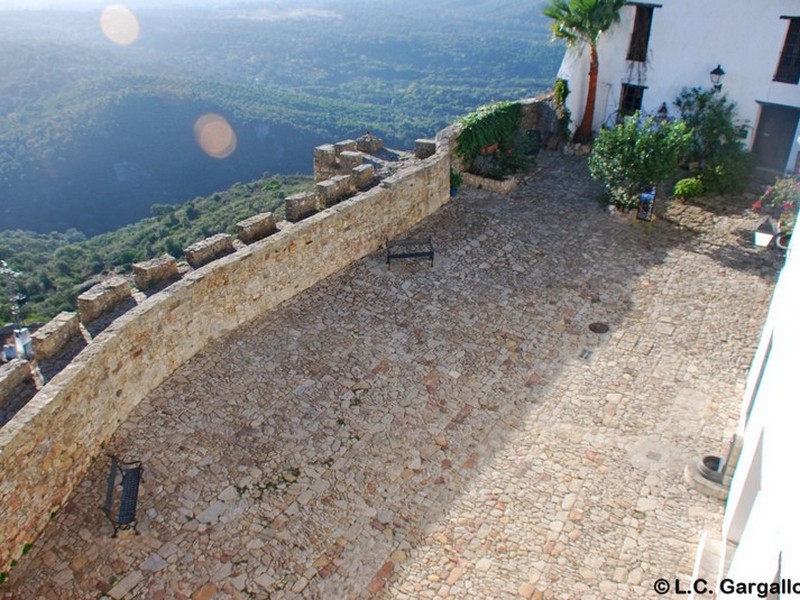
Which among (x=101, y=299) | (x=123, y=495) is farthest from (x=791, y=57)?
(x=123, y=495)

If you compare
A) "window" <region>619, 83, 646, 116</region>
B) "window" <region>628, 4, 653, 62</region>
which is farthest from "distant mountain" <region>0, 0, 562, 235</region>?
"window" <region>628, 4, 653, 62</region>

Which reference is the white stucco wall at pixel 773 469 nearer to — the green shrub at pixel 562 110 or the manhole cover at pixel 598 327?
the manhole cover at pixel 598 327

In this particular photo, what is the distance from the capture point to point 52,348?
27.2 ft

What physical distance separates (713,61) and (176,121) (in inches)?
2615

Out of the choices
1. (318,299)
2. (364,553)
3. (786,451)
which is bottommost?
(364,553)

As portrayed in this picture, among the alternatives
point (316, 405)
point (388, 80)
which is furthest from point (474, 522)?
point (388, 80)

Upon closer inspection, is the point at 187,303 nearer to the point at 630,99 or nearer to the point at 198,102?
the point at 630,99

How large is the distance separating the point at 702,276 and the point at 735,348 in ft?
7.96

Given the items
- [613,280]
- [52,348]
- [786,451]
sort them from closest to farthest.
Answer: [786,451] → [52,348] → [613,280]

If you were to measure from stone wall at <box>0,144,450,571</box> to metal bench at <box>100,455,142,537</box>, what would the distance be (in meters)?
0.37

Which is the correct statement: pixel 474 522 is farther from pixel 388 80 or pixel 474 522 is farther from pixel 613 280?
pixel 388 80

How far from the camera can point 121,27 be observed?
149 meters

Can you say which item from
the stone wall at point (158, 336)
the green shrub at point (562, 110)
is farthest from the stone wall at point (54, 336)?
the green shrub at point (562, 110)

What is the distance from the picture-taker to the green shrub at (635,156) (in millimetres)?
13352
